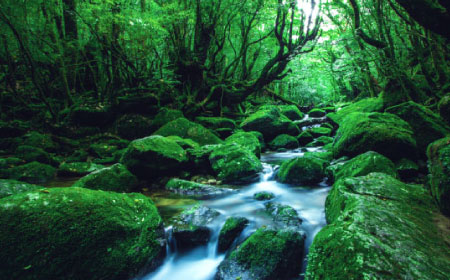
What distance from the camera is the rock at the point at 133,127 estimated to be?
11.5 metres

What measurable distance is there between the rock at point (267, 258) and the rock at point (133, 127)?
9.29m

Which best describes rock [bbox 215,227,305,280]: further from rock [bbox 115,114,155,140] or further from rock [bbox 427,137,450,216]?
rock [bbox 115,114,155,140]

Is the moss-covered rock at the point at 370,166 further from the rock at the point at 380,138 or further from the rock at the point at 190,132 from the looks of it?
the rock at the point at 190,132

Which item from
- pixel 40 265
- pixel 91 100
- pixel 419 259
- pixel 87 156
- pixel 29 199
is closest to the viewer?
pixel 419 259

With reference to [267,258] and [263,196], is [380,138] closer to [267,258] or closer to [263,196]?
[263,196]

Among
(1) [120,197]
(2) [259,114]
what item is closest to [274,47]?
(2) [259,114]

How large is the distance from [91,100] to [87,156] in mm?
4432

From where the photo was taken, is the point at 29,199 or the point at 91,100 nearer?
the point at 29,199

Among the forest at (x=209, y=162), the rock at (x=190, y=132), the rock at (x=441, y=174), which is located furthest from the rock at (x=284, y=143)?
the rock at (x=441, y=174)

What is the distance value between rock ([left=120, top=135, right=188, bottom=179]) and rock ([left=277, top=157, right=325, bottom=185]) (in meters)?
2.98

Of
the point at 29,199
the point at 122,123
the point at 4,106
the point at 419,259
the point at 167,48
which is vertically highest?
the point at 167,48

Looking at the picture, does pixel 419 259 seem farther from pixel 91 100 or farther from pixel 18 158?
pixel 91 100

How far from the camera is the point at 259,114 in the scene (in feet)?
41.7

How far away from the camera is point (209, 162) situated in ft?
24.2
